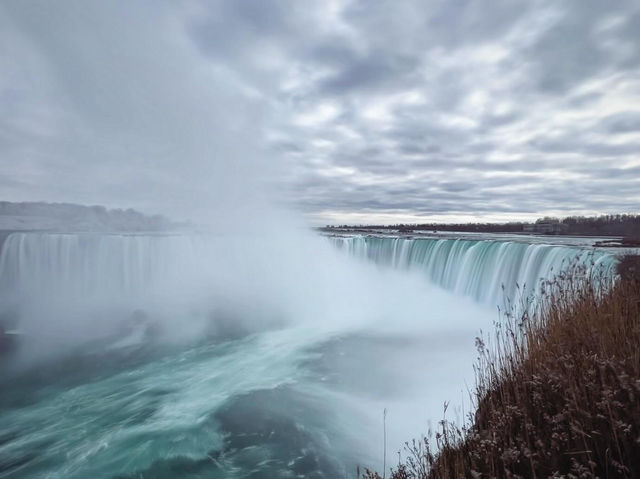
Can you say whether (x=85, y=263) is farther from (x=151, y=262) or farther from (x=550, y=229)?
(x=550, y=229)

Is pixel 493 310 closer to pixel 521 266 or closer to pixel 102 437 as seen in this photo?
pixel 521 266

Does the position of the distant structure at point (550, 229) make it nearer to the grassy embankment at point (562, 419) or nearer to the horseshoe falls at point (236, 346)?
the horseshoe falls at point (236, 346)

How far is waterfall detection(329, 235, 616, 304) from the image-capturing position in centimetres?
1305

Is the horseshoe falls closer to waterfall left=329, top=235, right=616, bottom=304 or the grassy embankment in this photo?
waterfall left=329, top=235, right=616, bottom=304

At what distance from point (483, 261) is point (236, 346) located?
13.7m

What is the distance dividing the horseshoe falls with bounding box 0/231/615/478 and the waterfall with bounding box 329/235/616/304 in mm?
111

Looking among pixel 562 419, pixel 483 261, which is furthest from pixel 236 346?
pixel 562 419

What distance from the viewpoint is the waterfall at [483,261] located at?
1305 centimetres

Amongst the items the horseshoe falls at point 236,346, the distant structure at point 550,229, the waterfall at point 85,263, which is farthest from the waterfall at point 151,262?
the distant structure at point 550,229

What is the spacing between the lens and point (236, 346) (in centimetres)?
1515

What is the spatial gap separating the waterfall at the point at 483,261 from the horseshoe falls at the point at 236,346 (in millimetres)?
111

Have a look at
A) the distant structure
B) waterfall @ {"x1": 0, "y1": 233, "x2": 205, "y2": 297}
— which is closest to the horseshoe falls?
waterfall @ {"x1": 0, "y1": 233, "x2": 205, "y2": 297}

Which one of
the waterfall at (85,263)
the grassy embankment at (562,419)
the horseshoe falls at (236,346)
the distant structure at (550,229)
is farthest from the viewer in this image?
the distant structure at (550,229)

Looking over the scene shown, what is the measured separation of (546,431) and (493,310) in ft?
47.7
